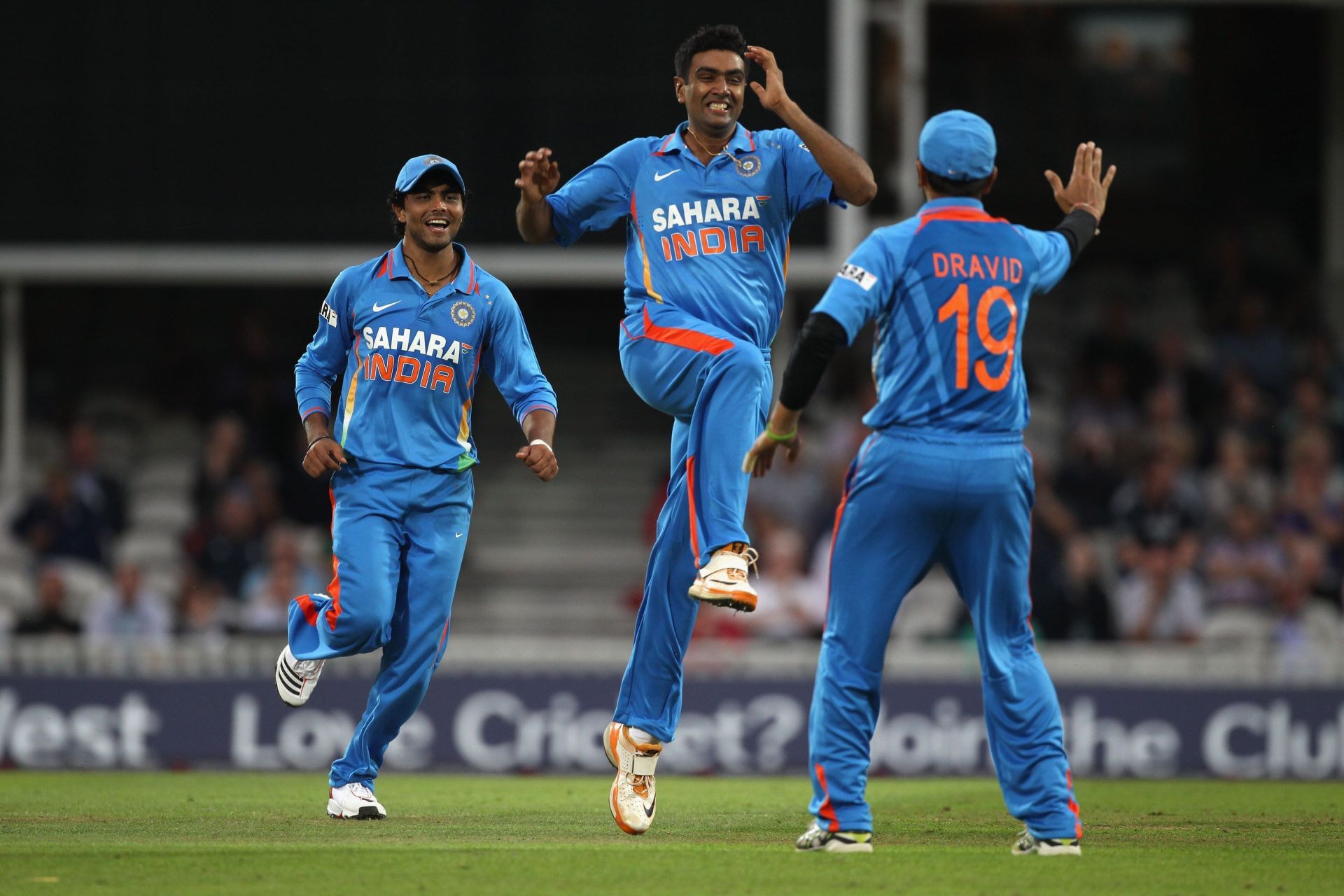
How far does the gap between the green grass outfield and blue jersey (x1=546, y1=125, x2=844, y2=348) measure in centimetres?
201

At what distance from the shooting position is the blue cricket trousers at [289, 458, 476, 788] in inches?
286

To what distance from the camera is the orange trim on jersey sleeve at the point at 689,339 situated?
710cm

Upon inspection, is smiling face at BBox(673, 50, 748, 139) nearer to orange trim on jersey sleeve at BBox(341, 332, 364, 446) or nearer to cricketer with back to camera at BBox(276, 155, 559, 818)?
cricketer with back to camera at BBox(276, 155, 559, 818)

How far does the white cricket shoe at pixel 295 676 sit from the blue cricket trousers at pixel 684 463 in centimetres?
121

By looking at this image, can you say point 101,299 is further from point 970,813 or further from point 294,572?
point 970,813

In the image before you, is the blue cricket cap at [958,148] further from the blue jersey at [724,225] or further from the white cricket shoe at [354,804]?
the white cricket shoe at [354,804]

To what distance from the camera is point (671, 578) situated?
7352 millimetres

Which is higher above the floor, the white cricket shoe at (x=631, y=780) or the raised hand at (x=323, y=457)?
the raised hand at (x=323, y=457)

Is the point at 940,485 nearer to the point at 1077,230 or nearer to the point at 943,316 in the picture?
the point at 943,316

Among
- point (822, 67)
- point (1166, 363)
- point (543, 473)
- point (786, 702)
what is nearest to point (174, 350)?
point (822, 67)

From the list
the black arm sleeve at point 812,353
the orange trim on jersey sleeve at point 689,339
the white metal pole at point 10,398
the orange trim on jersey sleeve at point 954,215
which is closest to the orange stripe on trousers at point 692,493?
the orange trim on jersey sleeve at point 689,339

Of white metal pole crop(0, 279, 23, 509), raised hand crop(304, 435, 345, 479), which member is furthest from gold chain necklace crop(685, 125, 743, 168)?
white metal pole crop(0, 279, 23, 509)

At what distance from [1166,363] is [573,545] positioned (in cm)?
560

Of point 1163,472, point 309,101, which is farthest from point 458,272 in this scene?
point 1163,472
